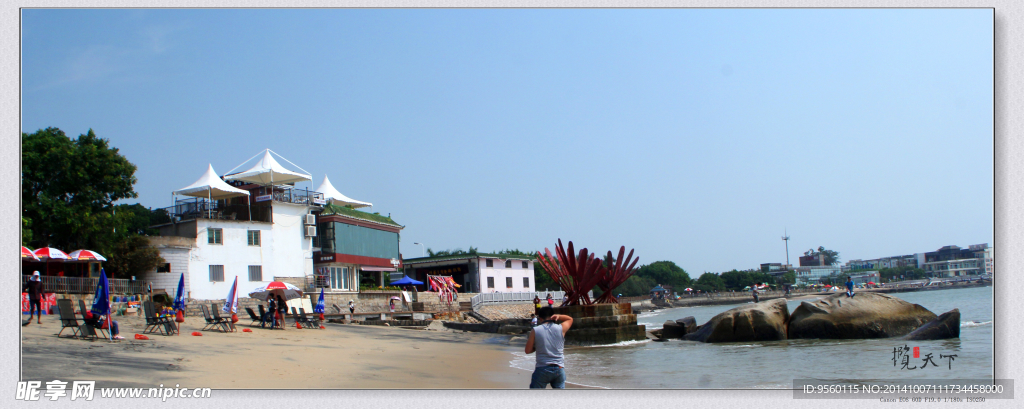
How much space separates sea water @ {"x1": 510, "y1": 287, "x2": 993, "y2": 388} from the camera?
11977mm

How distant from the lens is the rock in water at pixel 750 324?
20219 mm

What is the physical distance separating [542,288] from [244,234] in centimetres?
5336

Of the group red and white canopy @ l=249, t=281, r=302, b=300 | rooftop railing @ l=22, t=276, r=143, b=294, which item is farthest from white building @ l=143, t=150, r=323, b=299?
red and white canopy @ l=249, t=281, r=302, b=300

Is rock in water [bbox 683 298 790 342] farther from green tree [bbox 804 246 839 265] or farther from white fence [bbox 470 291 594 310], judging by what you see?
green tree [bbox 804 246 839 265]

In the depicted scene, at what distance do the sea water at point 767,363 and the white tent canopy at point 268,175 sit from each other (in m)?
22.4

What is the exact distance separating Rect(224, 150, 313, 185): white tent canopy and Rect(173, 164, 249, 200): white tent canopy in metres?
2.30

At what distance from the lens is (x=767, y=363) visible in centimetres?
1459

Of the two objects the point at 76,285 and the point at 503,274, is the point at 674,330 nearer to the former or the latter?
the point at 76,285

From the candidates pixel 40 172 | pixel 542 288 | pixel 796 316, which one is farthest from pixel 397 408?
pixel 542 288

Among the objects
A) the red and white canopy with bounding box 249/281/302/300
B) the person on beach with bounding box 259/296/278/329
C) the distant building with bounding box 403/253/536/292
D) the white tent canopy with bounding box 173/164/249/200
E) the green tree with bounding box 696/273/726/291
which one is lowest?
the green tree with bounding box 696/273/726/291

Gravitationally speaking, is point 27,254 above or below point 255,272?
above

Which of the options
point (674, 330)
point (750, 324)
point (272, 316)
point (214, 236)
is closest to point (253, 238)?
point (214, 236)

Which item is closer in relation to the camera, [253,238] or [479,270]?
[253,238]

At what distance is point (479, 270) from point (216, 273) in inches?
1041
